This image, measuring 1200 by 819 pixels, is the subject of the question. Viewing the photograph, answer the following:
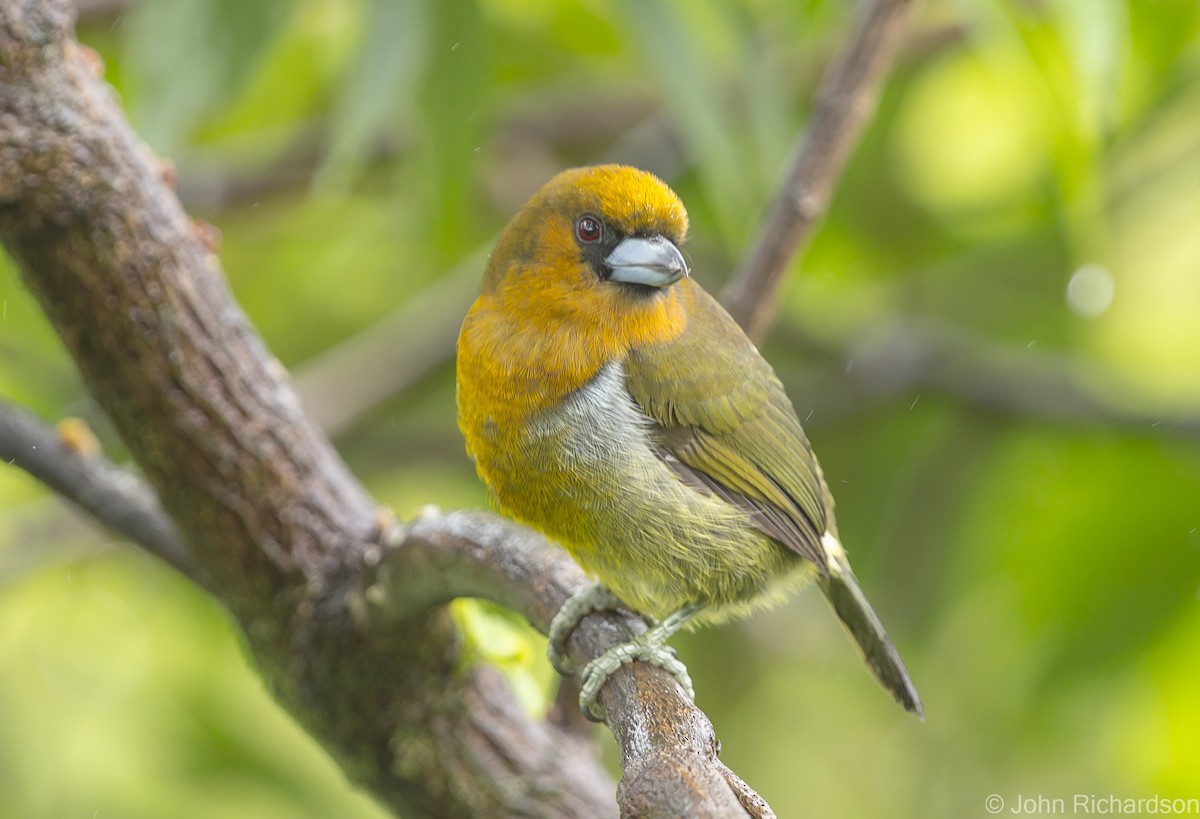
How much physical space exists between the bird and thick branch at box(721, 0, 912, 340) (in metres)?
0.24

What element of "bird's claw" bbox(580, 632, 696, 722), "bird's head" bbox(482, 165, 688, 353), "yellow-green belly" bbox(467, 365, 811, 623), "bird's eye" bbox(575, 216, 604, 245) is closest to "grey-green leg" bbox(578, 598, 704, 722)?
"bird's claw" bbox(580, 632, 696, 722)

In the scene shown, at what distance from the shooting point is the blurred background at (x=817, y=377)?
4.03 metres

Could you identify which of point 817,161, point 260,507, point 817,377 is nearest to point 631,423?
point 260,507

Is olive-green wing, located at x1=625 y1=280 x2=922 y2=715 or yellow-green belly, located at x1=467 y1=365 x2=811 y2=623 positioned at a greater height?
olive-green wing, located at x1=625 y1=280 x2=922 y2=715

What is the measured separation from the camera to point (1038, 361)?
4.53 metres

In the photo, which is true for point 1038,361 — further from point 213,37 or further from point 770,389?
point 213,37

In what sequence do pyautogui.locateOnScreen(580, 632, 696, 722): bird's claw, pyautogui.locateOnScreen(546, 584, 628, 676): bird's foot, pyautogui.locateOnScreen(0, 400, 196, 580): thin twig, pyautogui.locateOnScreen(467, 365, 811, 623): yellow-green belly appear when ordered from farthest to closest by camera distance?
pyautogui.locateOnScreen(0, 400, 196, 580): thin twig → pyautogui.locateOnScreen(467, 365, 811, 623): yellow-green belly → pyautogui.locateOnScreen(546, 584, 628, 676): bird's foot → pyautogui.locateOnScreen(580, 632, 696, 722): bird's claw

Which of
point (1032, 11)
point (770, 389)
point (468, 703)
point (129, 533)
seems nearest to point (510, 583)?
point (468, 703)

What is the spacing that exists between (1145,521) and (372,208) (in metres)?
2.88

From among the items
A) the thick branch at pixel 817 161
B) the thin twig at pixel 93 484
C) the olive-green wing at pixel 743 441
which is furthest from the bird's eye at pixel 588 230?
the thin twig at pixel 93 484

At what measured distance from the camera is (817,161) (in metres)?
3.06

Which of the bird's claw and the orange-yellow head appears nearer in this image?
the bird's claw

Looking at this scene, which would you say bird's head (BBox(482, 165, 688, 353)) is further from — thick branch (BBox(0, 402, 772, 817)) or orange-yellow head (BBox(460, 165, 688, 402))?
thick branch (BBox(0, 402, 772, 817))

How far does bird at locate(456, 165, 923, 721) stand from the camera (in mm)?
2535
